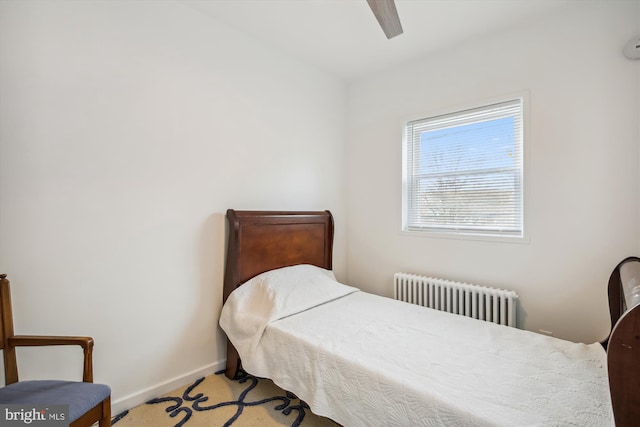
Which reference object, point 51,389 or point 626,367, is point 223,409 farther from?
point 626,367

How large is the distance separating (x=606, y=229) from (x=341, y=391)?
6.54 ft

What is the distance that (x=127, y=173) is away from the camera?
67.9 inches

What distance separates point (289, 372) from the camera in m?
1.60

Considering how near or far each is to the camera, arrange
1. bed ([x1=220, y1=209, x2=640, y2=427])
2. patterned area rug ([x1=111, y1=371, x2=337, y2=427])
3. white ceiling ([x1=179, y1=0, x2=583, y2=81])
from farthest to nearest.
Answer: white ceiling ([x1=179, y1=0, x2=583, y2=81]) → patterned area rug ([x1=111, y1=371, x2=337, y2=427]) → bed ([x1=220, y1=209, x2=640, y2=427])

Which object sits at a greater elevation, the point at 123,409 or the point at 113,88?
the point at 113,88

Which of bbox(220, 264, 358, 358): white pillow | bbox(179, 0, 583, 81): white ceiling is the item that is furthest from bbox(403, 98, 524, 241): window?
bbox(220, 264, 358, 358): white pillow

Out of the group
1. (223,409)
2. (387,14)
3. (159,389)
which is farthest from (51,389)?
(387,14)

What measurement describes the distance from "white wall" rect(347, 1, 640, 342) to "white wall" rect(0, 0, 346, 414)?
1.71 m

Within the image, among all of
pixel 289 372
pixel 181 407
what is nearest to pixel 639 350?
pixel 289 372

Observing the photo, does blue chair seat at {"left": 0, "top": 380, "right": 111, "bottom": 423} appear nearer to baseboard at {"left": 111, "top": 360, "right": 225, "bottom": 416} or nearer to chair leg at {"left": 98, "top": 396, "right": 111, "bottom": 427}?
chair leg at {"left": 98, "top": 396, "right": 111, "bottom": 427}

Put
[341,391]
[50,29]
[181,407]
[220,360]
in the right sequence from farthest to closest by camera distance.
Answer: [220,360], [181,407], [50,29], [341,391]

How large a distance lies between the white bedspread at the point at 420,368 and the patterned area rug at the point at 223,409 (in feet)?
0.76

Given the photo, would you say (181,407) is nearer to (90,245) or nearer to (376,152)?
(90,245)

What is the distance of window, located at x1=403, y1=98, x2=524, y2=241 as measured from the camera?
2223mm
